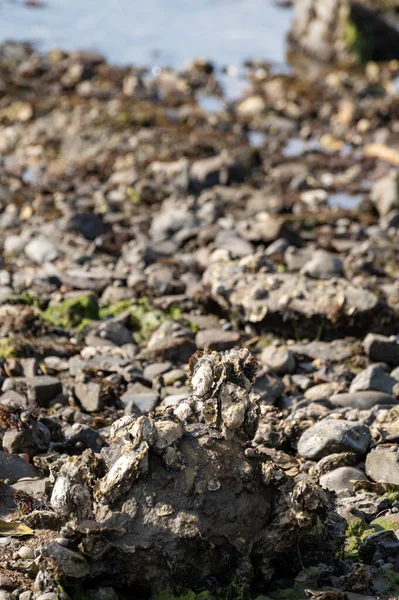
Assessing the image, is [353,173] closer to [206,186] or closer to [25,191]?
[206,186]

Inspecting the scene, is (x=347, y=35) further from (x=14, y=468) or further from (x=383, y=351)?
(x=14, y=468)

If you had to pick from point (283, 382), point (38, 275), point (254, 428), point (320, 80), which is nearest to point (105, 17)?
point (320, 80)

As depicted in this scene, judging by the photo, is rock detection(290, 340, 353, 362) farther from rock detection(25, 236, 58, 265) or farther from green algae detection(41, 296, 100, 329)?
rock detection(25, 236, 58, 265)

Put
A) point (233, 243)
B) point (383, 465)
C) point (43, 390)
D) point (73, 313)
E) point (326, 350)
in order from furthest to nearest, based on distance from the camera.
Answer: point (233, 243) → point (73, 313) → point (326, 350) → point (43, 390) → point (383, 465)

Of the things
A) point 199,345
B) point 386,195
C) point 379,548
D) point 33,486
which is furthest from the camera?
point 386,195

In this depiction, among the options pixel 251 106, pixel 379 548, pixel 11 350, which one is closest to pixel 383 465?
pixel 379 548

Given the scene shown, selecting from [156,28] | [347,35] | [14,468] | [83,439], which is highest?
[14,468]

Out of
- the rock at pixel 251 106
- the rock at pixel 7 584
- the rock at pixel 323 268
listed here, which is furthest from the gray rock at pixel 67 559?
the rock at pixel 251 106
